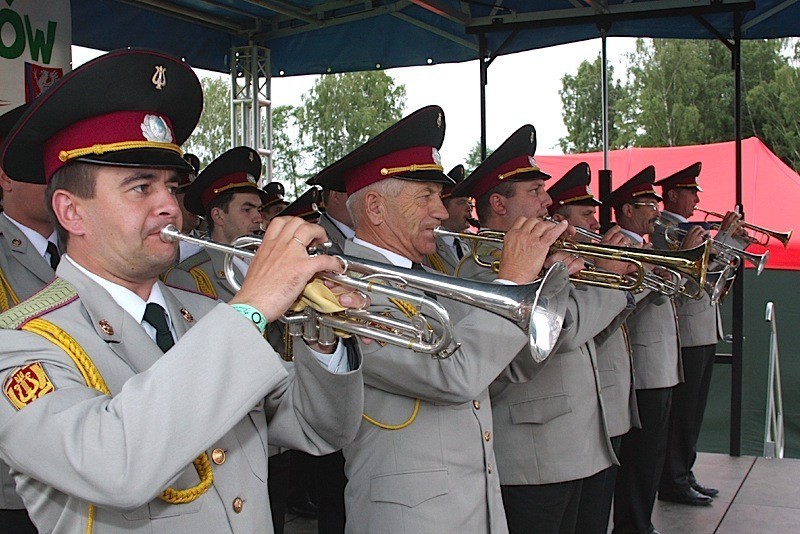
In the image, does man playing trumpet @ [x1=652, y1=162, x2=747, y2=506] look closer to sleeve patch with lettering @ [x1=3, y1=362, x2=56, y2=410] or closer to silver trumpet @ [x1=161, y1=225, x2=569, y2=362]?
silver trumpet @ [x1=161, y1=225, x2=569, y2=362]

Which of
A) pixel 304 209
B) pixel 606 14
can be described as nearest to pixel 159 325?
pixel 304 209

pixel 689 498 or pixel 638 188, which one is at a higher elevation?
pixel 638 188

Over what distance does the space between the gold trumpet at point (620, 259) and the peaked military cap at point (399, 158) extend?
1.44ft

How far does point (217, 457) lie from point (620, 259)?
2.20 metres

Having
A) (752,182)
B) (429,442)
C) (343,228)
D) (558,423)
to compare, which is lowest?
(558,423)

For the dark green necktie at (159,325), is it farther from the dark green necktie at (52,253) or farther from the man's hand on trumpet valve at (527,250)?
the dark green necktie at (52,253)

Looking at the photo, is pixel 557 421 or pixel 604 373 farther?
pixel 604 373

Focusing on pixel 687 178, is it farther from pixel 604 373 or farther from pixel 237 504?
pixel 237 504

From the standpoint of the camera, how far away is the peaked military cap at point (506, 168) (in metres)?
3.96

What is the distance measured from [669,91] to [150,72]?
110 ft

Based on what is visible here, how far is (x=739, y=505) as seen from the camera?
6191 millimetres

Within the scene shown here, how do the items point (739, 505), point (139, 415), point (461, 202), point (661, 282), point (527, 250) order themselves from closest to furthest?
point (139, 415), point (527, 250), point (661, 282), point (739, 505), point (461, 202)

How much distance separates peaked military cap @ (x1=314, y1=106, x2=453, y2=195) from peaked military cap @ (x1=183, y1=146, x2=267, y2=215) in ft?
5.52

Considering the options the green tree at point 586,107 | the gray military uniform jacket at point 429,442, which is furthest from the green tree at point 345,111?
the gray military uniform jacket at point 429,442
